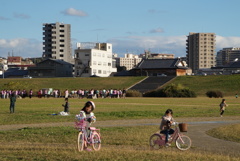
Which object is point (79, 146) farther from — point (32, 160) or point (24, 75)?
point (24, 75)

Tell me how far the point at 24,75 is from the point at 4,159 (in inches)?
5290

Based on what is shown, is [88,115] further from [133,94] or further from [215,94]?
[133,94]

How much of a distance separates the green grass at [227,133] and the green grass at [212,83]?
59416mm

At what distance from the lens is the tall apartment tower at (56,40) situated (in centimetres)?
17488

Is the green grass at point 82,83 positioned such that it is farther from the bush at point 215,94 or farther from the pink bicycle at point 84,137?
the pink bicycle at point 84,137

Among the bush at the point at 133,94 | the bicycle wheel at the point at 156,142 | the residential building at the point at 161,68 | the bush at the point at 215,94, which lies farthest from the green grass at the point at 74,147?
the residential building at the point at 161,68

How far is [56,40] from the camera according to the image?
175 m

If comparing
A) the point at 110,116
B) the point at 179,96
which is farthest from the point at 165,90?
the point at 110,116

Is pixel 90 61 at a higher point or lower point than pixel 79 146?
higher

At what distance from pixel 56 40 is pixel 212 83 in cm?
8953

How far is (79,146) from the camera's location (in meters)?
15.1

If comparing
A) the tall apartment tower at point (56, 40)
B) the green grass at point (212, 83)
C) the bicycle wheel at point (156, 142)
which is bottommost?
the bicycle wheel at point (156, 142)

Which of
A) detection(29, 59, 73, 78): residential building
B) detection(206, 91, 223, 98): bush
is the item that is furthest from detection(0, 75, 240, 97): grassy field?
detection(29, 59, 73, 78): residential building

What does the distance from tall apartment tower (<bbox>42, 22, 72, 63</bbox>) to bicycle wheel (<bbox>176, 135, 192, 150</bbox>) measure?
159421 mm
